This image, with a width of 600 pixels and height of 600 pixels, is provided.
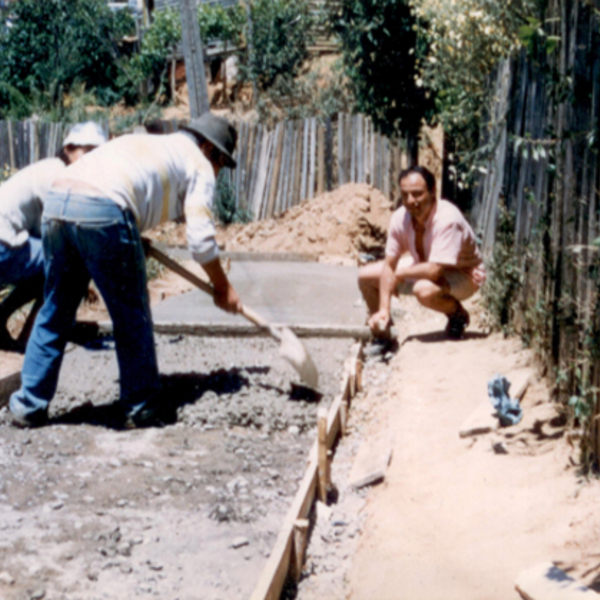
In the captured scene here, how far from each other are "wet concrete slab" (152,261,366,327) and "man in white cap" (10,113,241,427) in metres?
1.96

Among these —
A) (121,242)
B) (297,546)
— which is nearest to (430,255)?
(121,242)

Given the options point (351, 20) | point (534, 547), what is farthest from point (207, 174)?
point (351, 20)

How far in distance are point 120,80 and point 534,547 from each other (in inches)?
934

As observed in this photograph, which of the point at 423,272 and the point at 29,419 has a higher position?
the point at 423,272

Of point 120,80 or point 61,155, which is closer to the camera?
point 61,155

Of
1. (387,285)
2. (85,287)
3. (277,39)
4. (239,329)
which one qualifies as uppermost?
(277,39)

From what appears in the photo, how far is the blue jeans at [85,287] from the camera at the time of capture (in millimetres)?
3984

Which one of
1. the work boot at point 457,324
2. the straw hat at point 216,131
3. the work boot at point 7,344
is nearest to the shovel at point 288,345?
the straw hat at point 216,131

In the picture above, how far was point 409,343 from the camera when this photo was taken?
552 cm

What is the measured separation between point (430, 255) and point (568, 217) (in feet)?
5.81

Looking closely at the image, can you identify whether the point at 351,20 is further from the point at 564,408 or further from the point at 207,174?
the point at 564,408

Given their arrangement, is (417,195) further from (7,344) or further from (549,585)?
(549,585)

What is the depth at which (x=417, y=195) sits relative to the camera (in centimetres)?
507

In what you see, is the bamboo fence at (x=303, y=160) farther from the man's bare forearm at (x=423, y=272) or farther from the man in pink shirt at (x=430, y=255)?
the man's bare forearm at (x=423, y=272)
